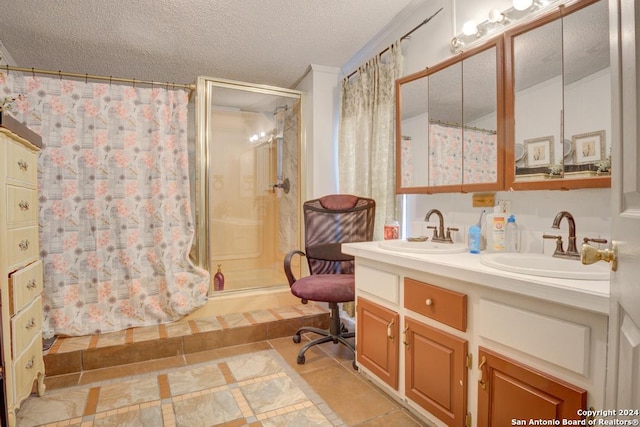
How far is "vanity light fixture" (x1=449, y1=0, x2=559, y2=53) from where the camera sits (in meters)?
1.61

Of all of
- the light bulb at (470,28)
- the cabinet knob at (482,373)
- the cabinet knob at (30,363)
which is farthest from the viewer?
the light bulb at (470,28)

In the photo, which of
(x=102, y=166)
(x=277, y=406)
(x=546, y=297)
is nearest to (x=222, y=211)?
(x=102, y=166)

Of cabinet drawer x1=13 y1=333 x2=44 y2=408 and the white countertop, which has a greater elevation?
the white countertop

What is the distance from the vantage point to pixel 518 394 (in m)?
1.16

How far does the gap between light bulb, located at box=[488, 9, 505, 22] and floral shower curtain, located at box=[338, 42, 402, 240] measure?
72cm

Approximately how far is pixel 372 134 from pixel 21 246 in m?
2.25

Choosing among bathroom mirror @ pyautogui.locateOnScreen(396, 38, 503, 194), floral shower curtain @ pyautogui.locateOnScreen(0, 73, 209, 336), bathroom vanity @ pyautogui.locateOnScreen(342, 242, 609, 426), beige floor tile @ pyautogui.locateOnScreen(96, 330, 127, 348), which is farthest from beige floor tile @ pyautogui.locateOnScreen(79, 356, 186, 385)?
bathroom mirror @ pyautogui.locateOnScreen(396, 38, 503, 194)

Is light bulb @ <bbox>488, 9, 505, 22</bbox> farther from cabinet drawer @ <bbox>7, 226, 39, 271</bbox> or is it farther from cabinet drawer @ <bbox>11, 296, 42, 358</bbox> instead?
cabinet drawer @ <bbox>11, 296, 42, 358</bbox>

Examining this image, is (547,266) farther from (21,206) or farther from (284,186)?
(284,186)

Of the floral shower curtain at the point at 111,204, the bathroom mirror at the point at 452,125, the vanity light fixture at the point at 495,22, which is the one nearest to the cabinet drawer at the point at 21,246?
the floral shower curtain at the point at 111,204

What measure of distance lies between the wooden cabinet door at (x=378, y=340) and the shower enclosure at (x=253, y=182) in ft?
4.82

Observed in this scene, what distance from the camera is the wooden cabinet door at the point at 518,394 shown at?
103cm

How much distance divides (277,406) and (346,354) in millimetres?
735

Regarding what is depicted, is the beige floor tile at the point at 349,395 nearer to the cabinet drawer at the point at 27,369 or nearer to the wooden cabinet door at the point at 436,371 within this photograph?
the wooden cabinet door at the point at 436,371
